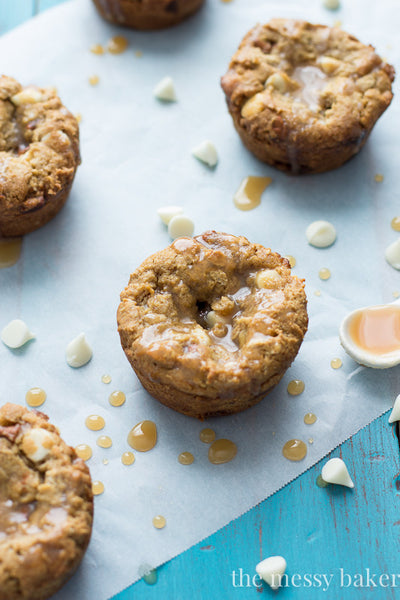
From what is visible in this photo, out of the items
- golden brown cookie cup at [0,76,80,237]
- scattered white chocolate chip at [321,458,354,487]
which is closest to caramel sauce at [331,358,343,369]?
scattered white chocolate chip at [321,458,354,487]

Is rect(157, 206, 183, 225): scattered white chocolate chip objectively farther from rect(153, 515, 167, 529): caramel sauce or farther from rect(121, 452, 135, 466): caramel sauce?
rect(153, 515, 167, 529): caramel sauce

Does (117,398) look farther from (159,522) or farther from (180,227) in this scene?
(180,227)

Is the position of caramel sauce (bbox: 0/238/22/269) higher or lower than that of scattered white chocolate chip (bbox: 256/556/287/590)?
higher

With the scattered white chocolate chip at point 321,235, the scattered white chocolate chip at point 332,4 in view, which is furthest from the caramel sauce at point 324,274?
the scattered white chocolate chip at point 332,4

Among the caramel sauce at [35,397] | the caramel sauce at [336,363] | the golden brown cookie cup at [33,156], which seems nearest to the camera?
the caramel sauce at [35,397]

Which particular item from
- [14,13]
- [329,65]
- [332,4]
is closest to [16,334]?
[329,65]

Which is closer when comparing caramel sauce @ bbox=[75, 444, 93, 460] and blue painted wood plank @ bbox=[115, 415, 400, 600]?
blue painted wood plank @ bbox=[115, 415, 400, 600]

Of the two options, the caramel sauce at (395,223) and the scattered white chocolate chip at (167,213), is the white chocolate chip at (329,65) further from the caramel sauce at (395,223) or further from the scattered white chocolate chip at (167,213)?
the scattered white chocolate chip at (167,213)
